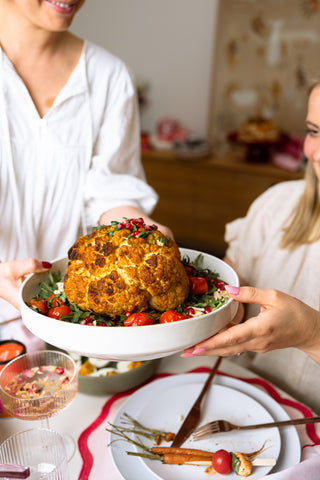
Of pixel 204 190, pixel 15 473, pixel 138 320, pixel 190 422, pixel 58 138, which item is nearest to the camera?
pixel 15 473

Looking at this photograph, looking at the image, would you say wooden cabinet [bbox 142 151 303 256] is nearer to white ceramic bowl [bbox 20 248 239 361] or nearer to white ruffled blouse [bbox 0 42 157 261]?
white ruffled blouse [bbox 0 42 157 261]

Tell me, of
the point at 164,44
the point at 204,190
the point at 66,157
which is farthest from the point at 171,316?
the point at 164,44

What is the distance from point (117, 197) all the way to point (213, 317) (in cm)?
85

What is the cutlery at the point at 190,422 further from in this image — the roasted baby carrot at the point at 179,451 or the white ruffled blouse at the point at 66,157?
the white ruffled blouse at the point at 66,157

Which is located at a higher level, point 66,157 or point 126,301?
point 66,157

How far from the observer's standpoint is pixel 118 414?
133 centimetres

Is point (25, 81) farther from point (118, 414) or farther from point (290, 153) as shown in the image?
point (290, 153)

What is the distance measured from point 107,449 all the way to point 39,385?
0.25m

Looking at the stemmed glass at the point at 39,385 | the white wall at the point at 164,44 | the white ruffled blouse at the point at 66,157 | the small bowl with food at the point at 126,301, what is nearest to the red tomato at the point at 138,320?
the small bowl with food at the point at 126,301

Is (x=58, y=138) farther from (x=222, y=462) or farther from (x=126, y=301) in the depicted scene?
(x=222, y=462)

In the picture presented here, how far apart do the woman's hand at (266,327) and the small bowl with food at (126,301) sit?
4 cm

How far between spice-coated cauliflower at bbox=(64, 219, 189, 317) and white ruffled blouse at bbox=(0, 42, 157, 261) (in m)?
0.57

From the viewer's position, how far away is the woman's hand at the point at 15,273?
1208 mm

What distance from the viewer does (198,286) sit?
1237 millimetres
